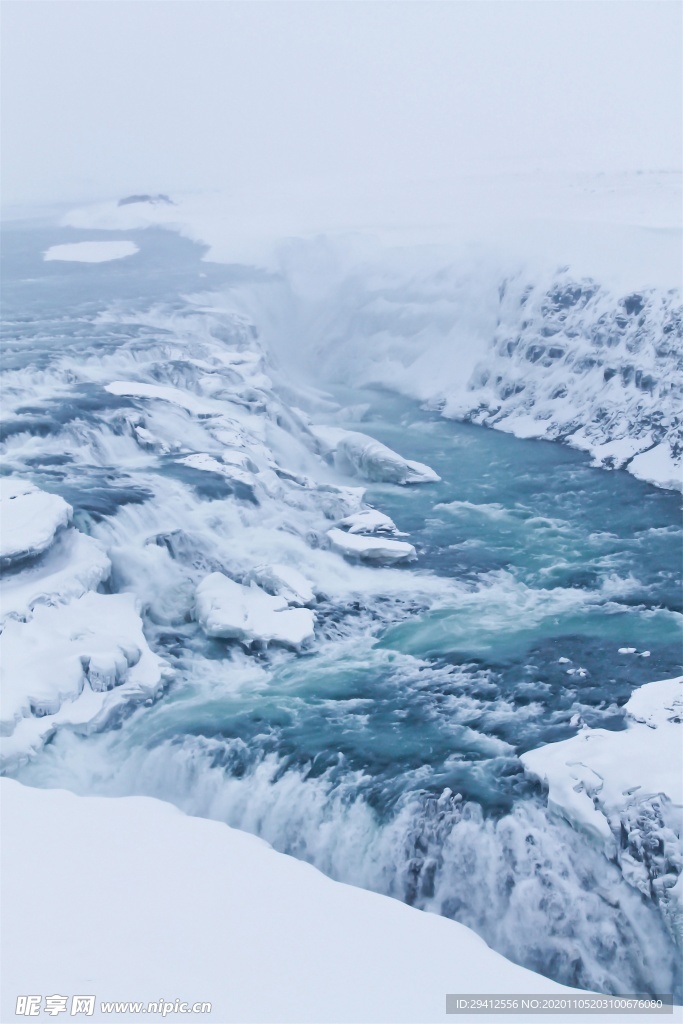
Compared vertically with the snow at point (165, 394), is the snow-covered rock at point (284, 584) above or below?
below

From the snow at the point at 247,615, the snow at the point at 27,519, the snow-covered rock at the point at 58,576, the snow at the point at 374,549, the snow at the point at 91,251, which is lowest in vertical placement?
the snow at the point at 374,549

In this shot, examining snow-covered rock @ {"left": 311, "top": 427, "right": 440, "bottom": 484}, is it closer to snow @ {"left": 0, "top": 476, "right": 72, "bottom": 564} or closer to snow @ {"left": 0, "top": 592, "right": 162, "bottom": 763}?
snow @ {"left": 0, "top": 476, "right": 72, "bottom": 564}

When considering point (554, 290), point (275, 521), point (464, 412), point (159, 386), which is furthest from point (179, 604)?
point (554, 290)

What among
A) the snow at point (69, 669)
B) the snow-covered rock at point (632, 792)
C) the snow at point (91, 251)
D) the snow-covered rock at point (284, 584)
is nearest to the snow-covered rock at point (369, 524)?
the snow-covered rock at point (284, 584)

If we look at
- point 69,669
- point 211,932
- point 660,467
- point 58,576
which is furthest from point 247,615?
point 660,467

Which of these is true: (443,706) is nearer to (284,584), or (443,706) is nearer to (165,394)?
(284,584)

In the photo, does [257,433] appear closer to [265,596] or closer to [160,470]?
[160,470]

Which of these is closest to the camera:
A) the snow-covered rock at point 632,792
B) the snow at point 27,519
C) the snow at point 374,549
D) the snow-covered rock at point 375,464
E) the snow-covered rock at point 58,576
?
the snow-covered rock at point 632,792

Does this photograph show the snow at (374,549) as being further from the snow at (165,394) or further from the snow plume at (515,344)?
the snow plume at (515,344)
